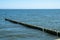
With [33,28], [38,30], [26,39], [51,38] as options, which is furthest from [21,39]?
[33,28]

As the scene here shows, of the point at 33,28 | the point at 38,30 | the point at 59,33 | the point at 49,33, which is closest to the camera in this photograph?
the point at 59,33

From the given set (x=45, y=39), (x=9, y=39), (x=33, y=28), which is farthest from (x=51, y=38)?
(x=33, y=28)

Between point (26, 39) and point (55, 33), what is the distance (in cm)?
409

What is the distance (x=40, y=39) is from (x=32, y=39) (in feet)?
3.50

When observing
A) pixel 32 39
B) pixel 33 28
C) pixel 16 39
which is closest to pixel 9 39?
pixel 16 39

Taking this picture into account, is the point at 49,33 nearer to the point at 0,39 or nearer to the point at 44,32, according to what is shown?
the point at 44,32

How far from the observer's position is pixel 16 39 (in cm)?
2173

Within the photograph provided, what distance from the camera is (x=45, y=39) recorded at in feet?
71.5

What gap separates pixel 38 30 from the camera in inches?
1115

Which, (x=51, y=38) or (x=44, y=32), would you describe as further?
(x=44, y=32)

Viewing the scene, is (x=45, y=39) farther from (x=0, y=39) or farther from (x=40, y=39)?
(x=0, y=39)

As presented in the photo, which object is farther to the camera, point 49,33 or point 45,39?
point 49,33

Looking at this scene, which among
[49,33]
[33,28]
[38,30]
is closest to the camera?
[49,33]

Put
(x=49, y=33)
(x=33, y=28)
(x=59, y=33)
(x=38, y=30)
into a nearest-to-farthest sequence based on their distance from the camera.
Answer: (x=59, y=33) → (x=49, y=33) → (x=38, y=30) → (x=33, y=28)
